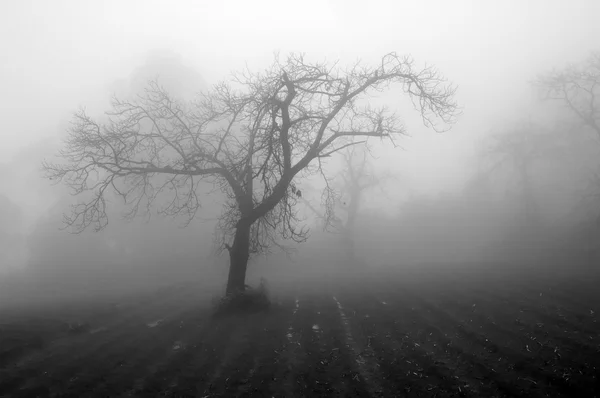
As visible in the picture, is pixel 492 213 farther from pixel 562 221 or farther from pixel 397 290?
pixel 397 290

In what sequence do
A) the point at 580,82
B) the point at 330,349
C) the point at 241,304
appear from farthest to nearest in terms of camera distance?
the point at 580,82
the point at 241,304
the point at 330,349

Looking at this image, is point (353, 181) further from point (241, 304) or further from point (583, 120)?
point (241, 304)

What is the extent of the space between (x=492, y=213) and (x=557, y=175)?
8.33 metres

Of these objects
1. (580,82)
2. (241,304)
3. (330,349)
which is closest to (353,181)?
(580,82)

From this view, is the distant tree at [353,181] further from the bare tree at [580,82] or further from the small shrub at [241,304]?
the small shrub at [241,304]

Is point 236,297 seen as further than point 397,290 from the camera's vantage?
No

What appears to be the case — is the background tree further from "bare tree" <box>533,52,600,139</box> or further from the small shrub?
the small shrub

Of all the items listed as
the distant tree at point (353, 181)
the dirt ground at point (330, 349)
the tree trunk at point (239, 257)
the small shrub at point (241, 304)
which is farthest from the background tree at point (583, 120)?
the tree trunk at point (239, 257)

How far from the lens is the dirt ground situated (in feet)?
23.0

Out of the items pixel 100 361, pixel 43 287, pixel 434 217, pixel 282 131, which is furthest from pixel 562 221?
pixel 43 287

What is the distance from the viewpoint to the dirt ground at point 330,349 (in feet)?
23.0

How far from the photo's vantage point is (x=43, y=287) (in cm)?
3356

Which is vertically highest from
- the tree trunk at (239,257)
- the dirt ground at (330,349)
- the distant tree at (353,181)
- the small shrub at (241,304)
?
the distant tree at (353,181)

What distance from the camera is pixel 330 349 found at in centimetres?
938
